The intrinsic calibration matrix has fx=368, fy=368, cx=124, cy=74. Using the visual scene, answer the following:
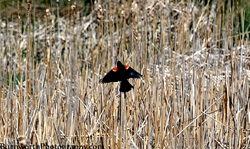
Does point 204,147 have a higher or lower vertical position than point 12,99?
lower

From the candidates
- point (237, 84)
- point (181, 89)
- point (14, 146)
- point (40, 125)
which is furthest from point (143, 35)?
point (14, 146)

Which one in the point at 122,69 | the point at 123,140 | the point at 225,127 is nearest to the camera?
the point at 122,69

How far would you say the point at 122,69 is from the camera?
1.14 metres

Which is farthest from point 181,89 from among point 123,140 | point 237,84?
point 123,140

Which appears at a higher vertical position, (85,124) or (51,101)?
(51,101)

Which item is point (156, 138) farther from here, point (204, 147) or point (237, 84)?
point (237, 84)

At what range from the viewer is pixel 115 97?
1622 millimetres

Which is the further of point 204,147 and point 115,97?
point 115,97

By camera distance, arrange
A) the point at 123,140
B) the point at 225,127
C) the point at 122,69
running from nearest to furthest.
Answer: the point at 122,69 < the point at 123,140 < the point at 225,127

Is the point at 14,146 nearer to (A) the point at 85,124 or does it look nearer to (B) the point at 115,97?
(A) the point at 85,124

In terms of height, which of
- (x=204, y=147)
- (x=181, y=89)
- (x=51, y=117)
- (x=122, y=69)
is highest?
(x=122, y=69)

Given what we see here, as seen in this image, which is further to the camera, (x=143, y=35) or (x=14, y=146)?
(x=143, y=35)

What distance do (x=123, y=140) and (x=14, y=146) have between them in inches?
17.9

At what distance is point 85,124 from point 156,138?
0.37 meters
